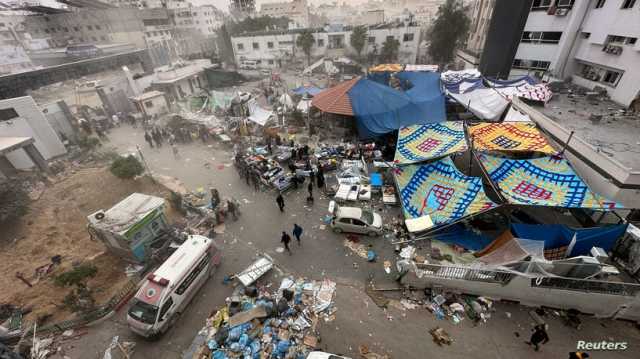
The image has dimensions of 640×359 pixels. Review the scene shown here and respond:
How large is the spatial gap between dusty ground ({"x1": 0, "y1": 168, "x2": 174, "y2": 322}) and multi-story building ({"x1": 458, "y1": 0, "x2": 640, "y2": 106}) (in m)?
30.2

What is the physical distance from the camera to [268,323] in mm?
8102

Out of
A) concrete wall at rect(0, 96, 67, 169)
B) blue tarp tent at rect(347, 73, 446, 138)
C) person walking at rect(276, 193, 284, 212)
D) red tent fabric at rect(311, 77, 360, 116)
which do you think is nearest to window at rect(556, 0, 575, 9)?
blue tarp tent at rect(347, 73, 446, 138)

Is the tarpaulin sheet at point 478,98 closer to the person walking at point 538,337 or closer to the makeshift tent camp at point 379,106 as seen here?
the makeshift tent camp at point 379,106

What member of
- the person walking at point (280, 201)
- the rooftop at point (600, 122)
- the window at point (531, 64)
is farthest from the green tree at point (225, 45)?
the rooftop at point (600, 122)

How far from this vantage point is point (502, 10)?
23422 millimetres

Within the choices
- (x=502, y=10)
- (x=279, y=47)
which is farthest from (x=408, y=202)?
(x=279, y=47)

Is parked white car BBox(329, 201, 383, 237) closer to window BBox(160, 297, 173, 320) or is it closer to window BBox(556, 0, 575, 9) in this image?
window BBox(160, 297, 173, 320)

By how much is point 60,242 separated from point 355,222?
43.9ft

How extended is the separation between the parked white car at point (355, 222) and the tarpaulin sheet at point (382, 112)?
765cm

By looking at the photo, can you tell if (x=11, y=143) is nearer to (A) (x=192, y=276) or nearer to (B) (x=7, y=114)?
(B) (x=7, y=114)

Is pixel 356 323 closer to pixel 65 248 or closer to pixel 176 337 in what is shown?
pixel 176 337

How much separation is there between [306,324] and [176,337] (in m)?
4.14

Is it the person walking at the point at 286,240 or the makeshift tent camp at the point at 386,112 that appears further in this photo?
the makeshift tent camp at the point at 386,112

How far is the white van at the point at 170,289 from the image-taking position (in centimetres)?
764
